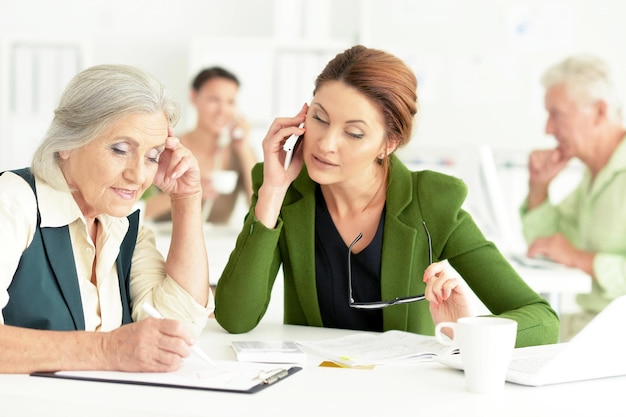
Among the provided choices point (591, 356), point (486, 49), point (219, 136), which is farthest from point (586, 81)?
point (591, 356)

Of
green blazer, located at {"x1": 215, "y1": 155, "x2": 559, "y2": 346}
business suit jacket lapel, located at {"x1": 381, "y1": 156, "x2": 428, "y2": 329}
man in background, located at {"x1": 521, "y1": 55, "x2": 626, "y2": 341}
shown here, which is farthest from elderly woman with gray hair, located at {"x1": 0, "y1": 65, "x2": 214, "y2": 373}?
man in background, located at {"x1": 521, "y1": 55, "x2": 626, "y2": 341}

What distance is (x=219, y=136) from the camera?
5.15 meters

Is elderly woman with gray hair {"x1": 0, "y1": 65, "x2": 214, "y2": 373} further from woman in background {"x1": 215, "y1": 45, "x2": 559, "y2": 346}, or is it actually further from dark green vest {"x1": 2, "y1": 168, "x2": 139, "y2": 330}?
woman in background {"x1": 215, "y1": 45, "x2": 559, "y2": 346}

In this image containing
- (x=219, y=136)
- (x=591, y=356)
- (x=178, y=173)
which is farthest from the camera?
(x=219, y=136)

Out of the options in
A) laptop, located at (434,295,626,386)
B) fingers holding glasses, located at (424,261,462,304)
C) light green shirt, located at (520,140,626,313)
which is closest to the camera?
laptop, located at (434,295,626,386)

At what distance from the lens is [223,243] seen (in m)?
3.58

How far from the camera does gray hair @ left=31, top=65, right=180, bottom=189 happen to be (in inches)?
62.9

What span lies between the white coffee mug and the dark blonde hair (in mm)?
742

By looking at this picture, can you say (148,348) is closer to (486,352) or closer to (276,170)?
(486,352)

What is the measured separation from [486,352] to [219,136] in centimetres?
398

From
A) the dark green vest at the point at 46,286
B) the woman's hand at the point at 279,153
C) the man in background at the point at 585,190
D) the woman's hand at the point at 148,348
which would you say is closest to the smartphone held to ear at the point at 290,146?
the woman's hand at the point at 279,153

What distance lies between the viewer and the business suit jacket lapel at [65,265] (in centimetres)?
155

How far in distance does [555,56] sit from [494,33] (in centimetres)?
36

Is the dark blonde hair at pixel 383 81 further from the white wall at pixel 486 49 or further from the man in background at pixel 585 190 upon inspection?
the white wall at pixel 486 49
